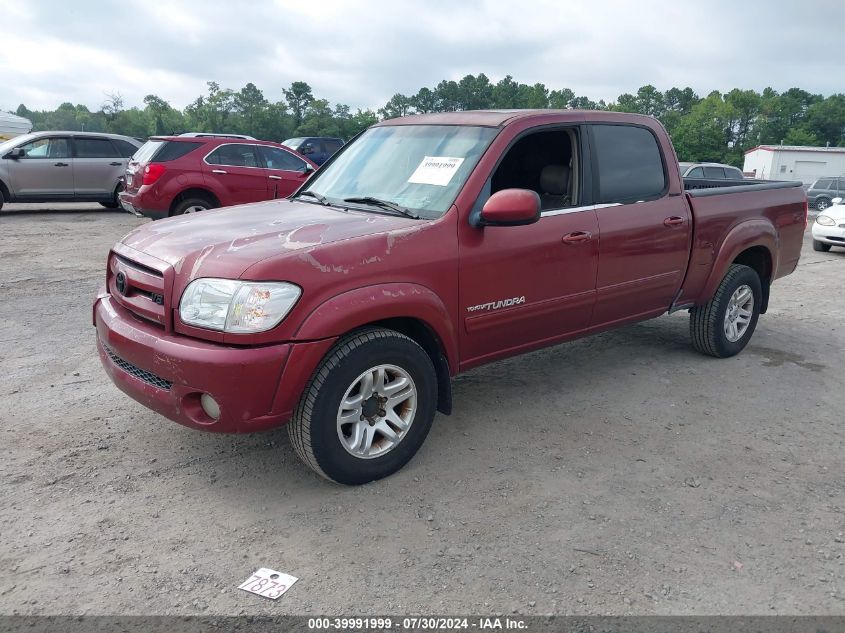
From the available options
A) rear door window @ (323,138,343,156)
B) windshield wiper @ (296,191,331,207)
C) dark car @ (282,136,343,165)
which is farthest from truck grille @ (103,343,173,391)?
rear door window @ (323,138,343,156)

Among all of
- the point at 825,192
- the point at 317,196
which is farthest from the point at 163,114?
the point at 317,196

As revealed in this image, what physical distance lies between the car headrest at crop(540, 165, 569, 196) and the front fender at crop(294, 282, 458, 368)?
1.41 meters

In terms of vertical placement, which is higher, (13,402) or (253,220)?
(253,220)

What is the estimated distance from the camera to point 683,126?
99.9m

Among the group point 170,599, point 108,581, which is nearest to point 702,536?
point 170,599

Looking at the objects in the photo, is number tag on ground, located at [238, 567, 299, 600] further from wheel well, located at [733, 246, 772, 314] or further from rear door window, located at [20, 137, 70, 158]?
rear door window, located at [20, 137, 70, 158]

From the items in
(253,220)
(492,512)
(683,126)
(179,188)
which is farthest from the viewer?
(683,126)

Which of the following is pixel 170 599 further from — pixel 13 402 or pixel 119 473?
pixel 13 402

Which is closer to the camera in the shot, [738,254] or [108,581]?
[108,581]

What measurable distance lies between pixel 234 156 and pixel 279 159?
35.6 inches

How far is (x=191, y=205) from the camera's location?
10.7m

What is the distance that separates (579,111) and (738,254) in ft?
6.27

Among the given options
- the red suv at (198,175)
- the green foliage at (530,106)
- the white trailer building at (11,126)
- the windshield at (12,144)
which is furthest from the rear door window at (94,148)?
the green foliage at (530,106)

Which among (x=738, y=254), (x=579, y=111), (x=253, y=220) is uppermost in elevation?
(x=579, y=111)
